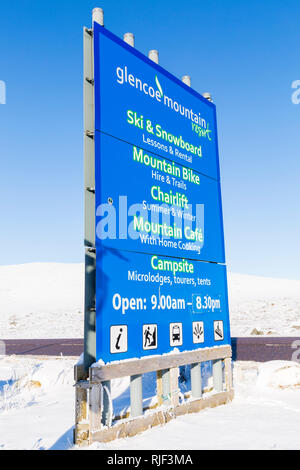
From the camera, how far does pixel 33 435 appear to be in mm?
5375

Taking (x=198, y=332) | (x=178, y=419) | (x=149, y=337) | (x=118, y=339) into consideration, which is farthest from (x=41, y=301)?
(x=118, y=339)

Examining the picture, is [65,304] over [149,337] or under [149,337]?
over

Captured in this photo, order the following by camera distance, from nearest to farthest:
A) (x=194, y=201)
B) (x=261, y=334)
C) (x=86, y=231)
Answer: (x=86, y=231) → (x=194, y=201) → (x=261, y=334)

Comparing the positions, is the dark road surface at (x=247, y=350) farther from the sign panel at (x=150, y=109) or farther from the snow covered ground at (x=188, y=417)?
the sign panel at (x=150, y=109)

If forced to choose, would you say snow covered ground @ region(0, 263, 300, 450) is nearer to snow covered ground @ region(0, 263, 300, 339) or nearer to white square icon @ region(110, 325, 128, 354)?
white square icon @ region(110, 325, 128, 354)

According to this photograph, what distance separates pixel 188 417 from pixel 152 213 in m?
2.84

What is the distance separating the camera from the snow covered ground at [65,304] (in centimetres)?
2744

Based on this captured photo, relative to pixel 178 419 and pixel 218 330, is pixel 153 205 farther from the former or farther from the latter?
pixel 178 419

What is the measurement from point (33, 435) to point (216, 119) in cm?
604

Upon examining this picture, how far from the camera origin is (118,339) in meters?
5.28

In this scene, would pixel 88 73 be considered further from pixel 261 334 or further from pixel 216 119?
pixel 261 334

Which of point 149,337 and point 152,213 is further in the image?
point 152,213
